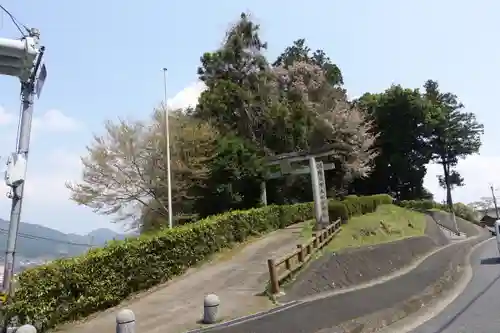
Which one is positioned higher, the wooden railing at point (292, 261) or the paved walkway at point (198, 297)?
the wooden railing at point (292, 261)

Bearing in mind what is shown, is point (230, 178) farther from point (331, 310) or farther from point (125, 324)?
point (125, 324)

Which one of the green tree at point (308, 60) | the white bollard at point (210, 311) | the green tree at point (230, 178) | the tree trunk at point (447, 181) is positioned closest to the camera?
the white bollard at point (210, 311)

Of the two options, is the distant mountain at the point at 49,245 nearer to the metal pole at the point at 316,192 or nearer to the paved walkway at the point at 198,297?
the paved walkway at the point at 198,297

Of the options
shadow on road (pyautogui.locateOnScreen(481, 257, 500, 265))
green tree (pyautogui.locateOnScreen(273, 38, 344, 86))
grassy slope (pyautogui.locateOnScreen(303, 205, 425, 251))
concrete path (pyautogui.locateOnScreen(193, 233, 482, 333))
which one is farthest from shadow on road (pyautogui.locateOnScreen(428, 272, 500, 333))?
green tree (pyautogui.locateOnScreen(273, 38, 344, 86))

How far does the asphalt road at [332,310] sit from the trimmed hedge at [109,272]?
3.98 metres

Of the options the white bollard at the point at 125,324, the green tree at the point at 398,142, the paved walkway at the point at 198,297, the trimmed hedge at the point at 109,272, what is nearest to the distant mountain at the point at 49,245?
the trimmed hedge at the point at 109,272

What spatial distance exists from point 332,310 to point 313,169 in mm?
13346

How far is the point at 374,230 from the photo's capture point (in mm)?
25141

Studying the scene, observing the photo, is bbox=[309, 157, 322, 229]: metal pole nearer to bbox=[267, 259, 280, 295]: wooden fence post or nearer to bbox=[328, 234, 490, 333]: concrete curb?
bbox=[328, 234, 490, 333]: concrete curb

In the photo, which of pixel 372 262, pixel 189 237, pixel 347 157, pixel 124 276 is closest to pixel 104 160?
pixel 189 237

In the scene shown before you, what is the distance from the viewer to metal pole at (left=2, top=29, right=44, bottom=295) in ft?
24.7

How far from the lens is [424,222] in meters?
38.0

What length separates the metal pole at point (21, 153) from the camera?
7520 millimetres

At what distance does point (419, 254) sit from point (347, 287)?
1189 centimetres
